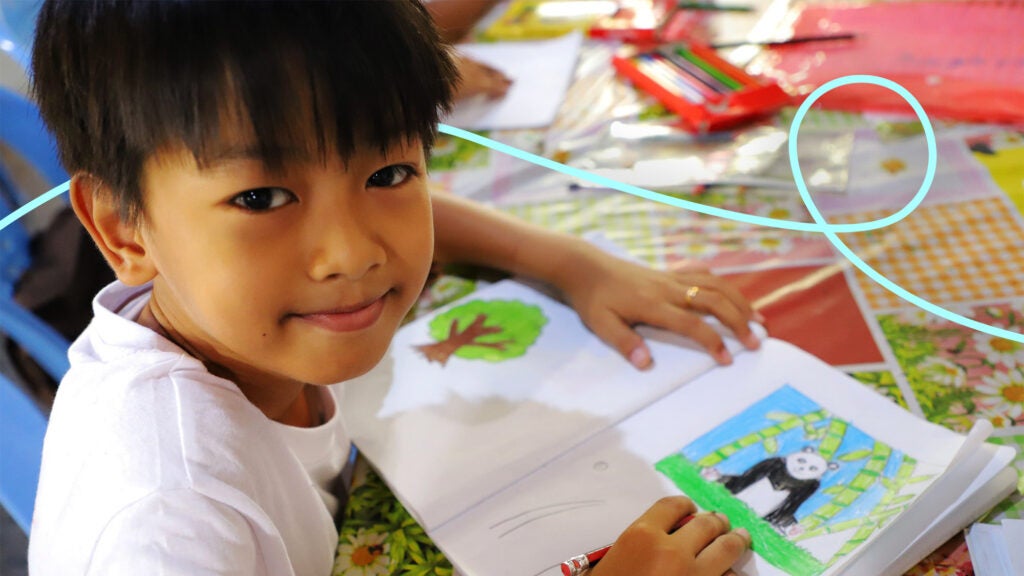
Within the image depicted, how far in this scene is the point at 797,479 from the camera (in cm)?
59

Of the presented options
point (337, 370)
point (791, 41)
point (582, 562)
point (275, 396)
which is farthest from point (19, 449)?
point (791, 41)

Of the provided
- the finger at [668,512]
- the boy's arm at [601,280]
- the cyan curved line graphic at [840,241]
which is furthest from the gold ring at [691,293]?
the finger at [668,512]

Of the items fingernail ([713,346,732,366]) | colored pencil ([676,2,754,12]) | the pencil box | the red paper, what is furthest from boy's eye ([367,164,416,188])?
colored pencil ([676,2,754,12])

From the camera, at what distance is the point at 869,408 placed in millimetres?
645

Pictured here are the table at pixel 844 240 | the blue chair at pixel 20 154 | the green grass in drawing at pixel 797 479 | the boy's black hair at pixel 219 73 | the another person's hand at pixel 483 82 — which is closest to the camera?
the boy's black hair at pixel 219 73

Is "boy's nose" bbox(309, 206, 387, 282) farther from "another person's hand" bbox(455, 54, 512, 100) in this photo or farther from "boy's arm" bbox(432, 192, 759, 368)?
"another person's hand" bbox(455, 54, 512, 100)

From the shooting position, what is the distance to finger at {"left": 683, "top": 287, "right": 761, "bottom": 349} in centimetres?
72

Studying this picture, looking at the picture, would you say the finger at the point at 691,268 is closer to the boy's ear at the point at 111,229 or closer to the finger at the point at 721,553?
the finger at the point at 721,553

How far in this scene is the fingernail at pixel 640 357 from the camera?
712 mm

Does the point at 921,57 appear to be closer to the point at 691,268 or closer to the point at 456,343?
the point at 691,268

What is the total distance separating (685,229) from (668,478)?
0.35 m

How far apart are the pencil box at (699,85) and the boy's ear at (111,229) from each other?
0.63 metres

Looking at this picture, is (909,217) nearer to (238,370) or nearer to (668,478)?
(668,478)

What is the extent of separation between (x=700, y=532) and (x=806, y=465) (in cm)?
11
